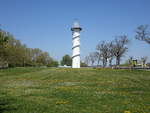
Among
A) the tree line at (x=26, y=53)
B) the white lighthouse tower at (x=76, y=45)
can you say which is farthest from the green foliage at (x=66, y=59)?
the white lighthouse tower at (x=76, y=45)

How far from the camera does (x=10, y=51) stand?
70.8 meters

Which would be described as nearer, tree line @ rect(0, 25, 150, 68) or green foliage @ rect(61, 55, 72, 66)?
tree line @ rect(0, 25, 150, 68)

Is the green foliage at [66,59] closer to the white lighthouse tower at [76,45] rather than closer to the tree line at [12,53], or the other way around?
the tree line at [12,53]

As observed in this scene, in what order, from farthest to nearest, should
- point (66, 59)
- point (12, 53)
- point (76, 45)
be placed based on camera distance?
1. point (66, 59)
2. point (12, 53)
3. point (76, 45)

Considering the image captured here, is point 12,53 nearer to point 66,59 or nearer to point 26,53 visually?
point 26,53

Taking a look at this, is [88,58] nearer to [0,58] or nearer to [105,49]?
[105,49]

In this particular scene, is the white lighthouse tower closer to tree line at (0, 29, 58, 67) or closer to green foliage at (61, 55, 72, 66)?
tree line at (0, 29, 58, 67)

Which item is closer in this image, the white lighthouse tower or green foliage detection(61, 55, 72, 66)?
the white lighthouse tower

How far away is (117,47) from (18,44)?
148 feet

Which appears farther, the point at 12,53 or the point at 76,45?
the point at 12,53

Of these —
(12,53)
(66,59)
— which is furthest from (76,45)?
(66,59)

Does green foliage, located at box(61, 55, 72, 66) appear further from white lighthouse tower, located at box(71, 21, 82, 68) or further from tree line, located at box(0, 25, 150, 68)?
white lighthouse tower, located at box(71, 21, 82, 68)

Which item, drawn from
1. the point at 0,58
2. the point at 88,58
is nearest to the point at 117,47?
the point at 0,58

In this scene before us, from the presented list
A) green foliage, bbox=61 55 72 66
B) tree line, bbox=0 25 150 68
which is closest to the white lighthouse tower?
tree line, bbox=0 25 150 68
